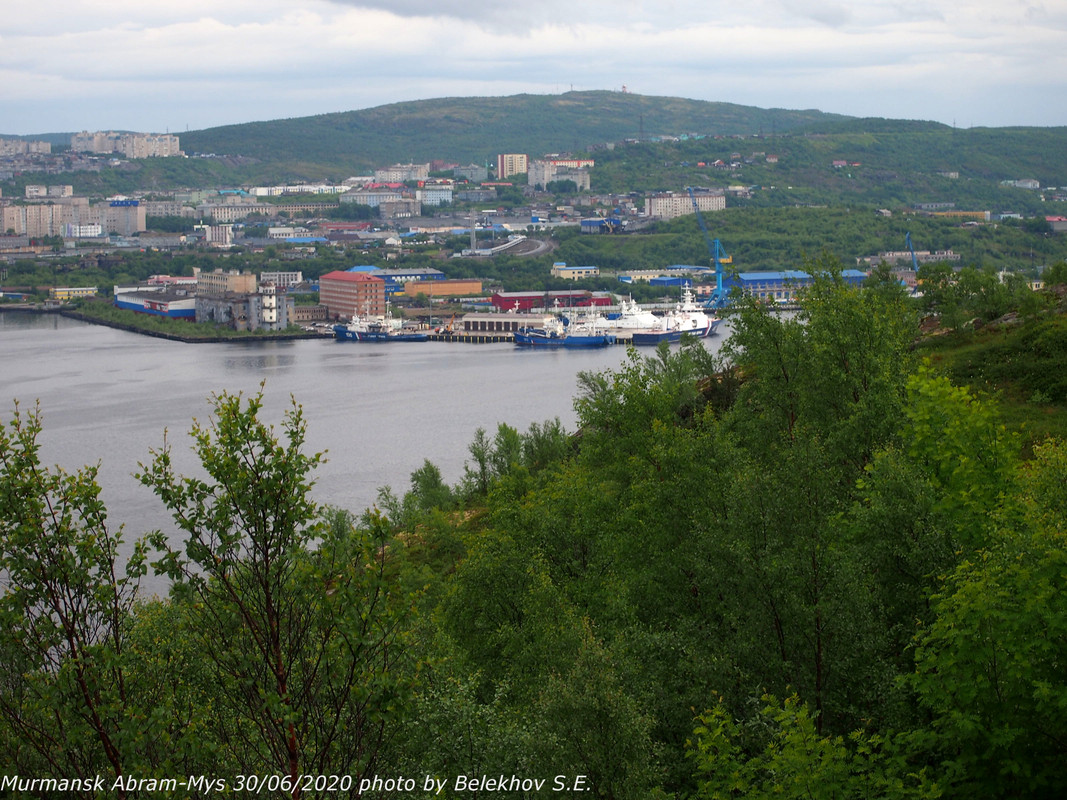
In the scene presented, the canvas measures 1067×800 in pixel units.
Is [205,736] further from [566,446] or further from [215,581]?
[566,446]

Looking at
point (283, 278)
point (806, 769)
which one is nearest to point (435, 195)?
point (283, 278)

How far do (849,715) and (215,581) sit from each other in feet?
6.29

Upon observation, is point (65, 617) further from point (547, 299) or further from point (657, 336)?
point (547, 299)

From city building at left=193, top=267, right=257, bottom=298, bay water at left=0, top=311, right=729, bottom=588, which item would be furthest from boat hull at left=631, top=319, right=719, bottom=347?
city building at left=193, top=267, right=257, bottom=298

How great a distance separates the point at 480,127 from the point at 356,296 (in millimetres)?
54856

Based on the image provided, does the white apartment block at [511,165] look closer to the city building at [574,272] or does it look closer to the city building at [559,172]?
the city building at [559,172]

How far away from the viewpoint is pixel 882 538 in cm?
371

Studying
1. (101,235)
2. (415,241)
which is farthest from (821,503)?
(101,235)

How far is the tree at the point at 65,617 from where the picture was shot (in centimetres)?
210

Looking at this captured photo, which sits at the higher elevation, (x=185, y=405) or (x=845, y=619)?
(x=845, y=619)

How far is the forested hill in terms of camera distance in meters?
73.2

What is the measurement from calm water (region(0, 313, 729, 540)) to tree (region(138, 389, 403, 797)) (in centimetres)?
479

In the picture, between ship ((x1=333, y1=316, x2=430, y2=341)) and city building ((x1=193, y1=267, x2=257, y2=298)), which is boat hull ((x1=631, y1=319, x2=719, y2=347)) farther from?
city building ((x1=193, y1=267, x2=257, y2=298))

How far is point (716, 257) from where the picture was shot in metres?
32.3
